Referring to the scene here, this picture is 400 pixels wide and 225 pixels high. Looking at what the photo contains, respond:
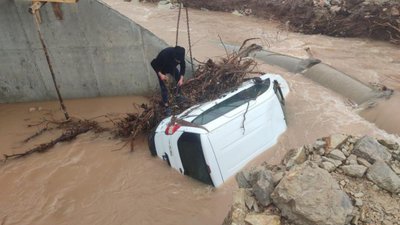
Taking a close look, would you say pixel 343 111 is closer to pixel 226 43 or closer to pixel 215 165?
pixel 215 165

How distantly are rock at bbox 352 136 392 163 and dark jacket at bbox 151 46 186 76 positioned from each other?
13.2 feet

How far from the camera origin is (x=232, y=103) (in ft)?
20.4

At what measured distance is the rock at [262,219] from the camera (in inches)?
136

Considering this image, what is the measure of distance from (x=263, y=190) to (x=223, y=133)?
6.75ft

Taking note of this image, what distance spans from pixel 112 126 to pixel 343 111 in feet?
18.3

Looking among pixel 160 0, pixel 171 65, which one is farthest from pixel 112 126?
pixel 160 0

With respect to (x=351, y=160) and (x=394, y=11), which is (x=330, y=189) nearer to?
(x=351, y=160)

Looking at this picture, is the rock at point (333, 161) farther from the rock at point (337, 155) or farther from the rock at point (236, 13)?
the rock at point (236, 13)

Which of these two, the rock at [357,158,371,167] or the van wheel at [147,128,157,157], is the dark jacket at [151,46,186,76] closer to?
the van wheel at [147,128,157,157]

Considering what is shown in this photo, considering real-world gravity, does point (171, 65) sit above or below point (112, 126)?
above

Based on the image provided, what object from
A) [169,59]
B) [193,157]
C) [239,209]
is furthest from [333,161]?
[169,59]

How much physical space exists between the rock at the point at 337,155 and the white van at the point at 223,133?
199 cm

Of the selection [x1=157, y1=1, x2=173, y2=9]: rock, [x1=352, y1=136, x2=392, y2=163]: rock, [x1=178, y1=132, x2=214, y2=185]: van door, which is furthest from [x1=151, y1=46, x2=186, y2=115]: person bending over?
[x1=157, y1=1, x2=173, y2=9]: rock

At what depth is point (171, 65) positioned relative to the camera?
726 centimetres
